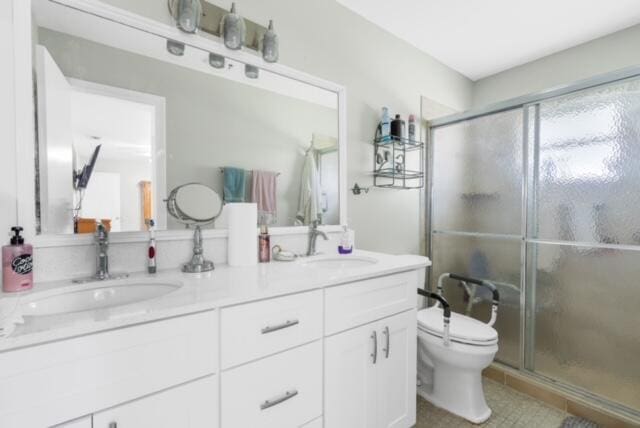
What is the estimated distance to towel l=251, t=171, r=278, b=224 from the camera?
1.47m

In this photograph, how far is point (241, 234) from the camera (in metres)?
1.27

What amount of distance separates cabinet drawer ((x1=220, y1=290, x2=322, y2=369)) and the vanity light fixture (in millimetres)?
1154

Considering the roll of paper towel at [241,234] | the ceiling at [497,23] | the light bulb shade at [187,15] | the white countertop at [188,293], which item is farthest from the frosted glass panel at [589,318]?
the light bulb shade at [187,15]

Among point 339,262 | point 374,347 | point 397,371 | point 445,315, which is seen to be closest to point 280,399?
point 374,347

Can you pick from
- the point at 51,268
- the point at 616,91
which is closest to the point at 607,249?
the point at 616,91

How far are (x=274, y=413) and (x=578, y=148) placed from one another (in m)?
2.04

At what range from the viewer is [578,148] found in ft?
5.56

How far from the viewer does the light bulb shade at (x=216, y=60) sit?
1336 mm

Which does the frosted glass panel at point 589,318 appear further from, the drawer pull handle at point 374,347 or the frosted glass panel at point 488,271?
the drawer pull handle at point 374,347

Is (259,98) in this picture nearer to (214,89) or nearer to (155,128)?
(214,89)

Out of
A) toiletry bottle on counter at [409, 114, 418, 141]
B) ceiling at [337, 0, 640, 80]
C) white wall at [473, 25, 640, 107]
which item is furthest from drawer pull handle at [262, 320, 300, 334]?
white wall at [473, 25, 640, 107]

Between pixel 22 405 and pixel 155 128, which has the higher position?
pixel 155 128

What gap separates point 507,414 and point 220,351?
1703mm

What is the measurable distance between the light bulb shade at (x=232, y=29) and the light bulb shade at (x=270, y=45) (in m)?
0.12
